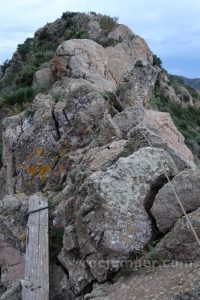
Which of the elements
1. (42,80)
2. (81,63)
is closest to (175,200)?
(81,63)

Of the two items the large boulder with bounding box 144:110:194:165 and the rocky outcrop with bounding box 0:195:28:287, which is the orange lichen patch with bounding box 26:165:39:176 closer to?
the rocky outcrop with bounding box 0:195:28:287

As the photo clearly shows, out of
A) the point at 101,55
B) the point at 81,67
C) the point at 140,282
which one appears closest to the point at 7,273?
the point at 140,282

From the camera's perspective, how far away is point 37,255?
5.73 meters

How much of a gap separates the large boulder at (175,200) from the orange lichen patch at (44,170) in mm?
3709

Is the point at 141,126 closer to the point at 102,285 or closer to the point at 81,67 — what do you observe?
the point at 102,285

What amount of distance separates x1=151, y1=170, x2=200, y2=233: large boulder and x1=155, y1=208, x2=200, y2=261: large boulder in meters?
0.16

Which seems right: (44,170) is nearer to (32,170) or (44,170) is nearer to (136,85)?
(32,170)

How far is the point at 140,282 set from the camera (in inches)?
177

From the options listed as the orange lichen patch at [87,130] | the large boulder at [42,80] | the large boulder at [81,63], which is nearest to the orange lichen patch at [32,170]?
the orange lichen patch at [87,130]

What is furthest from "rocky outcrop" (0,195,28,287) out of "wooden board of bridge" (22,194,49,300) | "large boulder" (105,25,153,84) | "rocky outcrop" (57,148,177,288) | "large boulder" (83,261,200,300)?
"large boulder" (105,25,153,84)

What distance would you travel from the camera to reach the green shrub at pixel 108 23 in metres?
17.8

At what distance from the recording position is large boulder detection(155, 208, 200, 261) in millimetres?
4504

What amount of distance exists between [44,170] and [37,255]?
2.94 meters

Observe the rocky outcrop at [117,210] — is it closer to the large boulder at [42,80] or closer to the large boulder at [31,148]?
the large boulder at [31,148]
